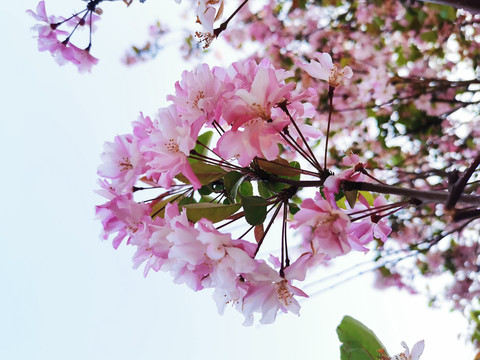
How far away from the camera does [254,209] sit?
555mm

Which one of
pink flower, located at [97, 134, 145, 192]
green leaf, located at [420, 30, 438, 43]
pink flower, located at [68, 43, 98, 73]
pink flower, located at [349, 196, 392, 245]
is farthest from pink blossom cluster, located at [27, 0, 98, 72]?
green leaf, located at [420, 30, 438, 43]

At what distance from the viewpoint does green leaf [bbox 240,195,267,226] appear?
0.55 m

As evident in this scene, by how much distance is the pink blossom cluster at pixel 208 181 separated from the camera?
49 cm

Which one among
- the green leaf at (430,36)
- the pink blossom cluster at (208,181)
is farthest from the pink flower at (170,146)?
the green leaf at (430,36)

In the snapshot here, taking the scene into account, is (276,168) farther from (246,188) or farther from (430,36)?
(430,36)

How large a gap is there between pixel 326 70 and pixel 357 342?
45 cm

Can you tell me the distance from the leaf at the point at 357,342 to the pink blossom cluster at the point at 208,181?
212mm

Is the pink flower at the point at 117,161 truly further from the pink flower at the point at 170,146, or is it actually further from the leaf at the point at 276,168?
the leaf at the point at 276,168

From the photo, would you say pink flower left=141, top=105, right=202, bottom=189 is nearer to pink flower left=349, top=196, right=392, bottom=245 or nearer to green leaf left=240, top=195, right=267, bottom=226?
green leaf left=240, top=195, right=267, bottom=226

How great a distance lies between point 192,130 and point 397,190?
248mm

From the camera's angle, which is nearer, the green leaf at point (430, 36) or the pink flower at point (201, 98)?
the pink flower at point (201, 98)

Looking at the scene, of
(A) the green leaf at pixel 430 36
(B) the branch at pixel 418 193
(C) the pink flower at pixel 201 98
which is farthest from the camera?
(A) the green leaf at pixel 430 36

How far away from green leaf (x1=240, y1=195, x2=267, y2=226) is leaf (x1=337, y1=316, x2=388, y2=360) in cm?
32

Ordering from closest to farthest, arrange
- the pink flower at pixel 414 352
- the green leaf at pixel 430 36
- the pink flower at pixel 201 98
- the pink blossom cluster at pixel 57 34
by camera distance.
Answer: the pink flower at pixel 201 98, the pink flower at pixel 414 352, the pink blossom cluster at pixel 57 34, the green leaf at pixel 430 36
